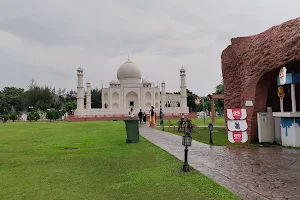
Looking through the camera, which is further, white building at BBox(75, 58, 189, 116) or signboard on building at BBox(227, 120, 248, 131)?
white building at BBox(75, 58, 189, 116)

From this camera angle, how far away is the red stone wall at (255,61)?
9062 mm

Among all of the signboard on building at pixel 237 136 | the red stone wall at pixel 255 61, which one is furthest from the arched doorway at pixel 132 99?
the signboard on building at pixel 237 136

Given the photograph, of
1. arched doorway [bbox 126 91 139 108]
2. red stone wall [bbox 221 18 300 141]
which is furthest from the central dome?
red stone wall [bbox 221 18 300 141]

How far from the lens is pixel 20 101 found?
66125 mm

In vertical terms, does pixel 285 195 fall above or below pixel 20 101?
below

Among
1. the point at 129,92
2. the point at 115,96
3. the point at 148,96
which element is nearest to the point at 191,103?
the point at 148,96

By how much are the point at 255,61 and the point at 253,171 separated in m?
6.27

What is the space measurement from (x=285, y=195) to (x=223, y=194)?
923 millimetres

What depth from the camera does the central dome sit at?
2274 inches

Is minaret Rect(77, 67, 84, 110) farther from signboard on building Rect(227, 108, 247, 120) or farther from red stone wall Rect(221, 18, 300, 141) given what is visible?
signboard on building Rect(227, 108, 247, 120)

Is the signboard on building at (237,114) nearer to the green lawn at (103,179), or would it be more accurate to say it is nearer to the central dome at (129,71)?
the green lawn at (103,179)

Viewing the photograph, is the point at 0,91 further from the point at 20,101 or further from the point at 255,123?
the point at 255,123

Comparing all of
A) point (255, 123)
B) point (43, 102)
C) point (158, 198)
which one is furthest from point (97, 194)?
point (43, 102)

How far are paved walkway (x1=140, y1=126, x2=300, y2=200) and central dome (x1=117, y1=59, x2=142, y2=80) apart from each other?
5004 centimetres
